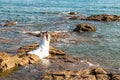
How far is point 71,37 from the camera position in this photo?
1852 inches

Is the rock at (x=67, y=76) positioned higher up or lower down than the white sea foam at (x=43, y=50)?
lower down

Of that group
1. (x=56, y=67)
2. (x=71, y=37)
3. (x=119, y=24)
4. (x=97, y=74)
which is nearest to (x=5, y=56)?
(x=56, y=67)

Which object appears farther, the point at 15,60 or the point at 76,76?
the point at 15,60

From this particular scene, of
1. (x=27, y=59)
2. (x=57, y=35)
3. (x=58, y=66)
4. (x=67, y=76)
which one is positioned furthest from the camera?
(x=57, y=35)

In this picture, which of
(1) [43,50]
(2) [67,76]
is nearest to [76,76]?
(2) [67,76]

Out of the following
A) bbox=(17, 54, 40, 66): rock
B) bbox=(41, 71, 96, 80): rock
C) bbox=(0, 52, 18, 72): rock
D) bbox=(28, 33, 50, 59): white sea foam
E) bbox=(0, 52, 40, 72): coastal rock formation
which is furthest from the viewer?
bbox=(28, 33, 50, 59): white sea foam

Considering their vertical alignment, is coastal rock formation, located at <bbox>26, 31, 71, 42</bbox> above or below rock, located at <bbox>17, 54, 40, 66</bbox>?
below

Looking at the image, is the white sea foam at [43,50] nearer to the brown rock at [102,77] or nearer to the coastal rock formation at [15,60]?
the coastal rock formation at [15,60]

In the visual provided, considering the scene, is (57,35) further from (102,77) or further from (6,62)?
(102,77)

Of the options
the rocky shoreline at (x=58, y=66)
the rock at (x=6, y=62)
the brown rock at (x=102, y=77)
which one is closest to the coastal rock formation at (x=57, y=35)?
the rocky shoreline at (x=58, y=66)

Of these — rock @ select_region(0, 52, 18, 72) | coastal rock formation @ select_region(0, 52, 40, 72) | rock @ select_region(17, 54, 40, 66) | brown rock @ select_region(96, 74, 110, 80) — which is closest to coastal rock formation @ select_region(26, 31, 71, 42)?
rock @ select_region(17, 54, 40, 66)

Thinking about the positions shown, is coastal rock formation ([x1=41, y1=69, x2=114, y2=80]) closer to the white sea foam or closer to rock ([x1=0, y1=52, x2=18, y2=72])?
rock ([x1=0, y1=52, x2=18, y2=72])

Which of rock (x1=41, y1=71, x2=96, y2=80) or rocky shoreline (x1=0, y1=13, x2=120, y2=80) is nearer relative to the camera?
rock (x1=41, y1=71, x2=96, y2=80)

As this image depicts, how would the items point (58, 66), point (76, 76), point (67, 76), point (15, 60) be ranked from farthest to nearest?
point (15, 60)
point (58, 66)
point (67, 76)
point (76, 76)
